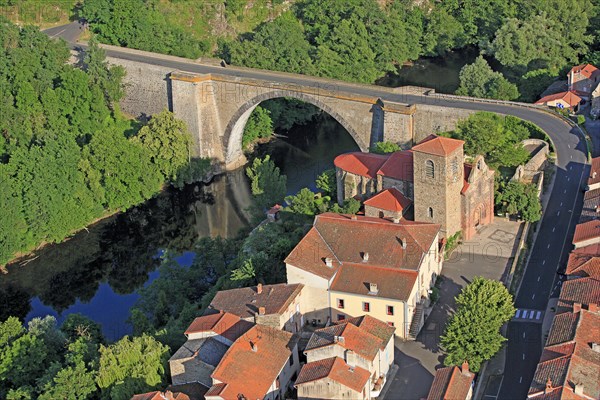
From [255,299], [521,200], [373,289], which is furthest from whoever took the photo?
[521,200]

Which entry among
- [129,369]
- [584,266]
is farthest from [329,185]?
[129,369]

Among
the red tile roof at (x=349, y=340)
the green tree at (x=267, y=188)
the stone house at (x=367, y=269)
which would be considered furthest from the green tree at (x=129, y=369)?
the green tree at (x=267, y=188)

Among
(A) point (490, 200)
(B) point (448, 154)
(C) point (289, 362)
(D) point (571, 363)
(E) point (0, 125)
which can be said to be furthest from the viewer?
(E) point (0, 125)

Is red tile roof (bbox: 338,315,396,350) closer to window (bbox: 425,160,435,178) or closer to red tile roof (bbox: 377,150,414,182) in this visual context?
window (bbox: 425,160,435,178)

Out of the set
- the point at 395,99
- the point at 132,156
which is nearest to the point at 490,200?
the point at 395,99

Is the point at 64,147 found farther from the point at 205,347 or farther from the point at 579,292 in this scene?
the point at 579,292

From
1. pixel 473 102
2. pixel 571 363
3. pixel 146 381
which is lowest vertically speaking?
pixel 146 381

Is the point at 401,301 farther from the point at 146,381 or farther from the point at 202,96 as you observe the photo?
the point at 202,96
